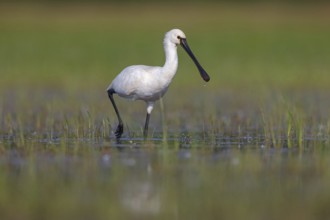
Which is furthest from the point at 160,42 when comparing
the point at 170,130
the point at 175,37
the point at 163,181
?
the point at 163,181

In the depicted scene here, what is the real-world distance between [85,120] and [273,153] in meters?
4.35

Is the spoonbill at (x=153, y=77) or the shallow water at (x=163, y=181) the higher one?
the spoonbill at (x=153, y=77)

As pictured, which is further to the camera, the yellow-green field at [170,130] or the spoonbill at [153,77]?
the spoonbill at [153,77]

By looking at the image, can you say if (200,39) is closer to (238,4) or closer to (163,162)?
(238,4)

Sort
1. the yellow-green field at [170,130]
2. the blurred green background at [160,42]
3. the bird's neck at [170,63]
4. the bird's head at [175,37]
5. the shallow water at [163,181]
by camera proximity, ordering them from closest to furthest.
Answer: the shallow water at [163,181], the yellow-green field at [170,130], the bird's neck at [170,63], the bird's head at [175,37], the blurred green background at [160,42]

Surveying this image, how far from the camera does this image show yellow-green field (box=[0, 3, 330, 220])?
8078 millimetres

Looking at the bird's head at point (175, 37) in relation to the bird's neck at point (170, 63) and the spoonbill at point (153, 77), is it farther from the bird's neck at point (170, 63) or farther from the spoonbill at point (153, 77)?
the bird's neck at point (170, 63)

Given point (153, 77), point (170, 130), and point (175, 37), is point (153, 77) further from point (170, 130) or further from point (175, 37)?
point (170, 130)

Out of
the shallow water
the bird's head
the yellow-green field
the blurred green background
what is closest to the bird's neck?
the bird's head

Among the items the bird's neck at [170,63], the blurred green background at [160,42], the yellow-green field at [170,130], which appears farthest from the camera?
the blurred green background at [160,42]

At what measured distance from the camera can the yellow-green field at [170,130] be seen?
8.08m

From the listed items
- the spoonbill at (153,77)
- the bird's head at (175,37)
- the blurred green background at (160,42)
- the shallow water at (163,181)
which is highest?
the blurred green background at (160,42)

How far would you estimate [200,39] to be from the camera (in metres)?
32.6

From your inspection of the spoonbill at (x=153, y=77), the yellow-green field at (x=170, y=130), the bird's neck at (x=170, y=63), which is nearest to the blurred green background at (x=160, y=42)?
the yellow-green field at (x=170, y=130)
